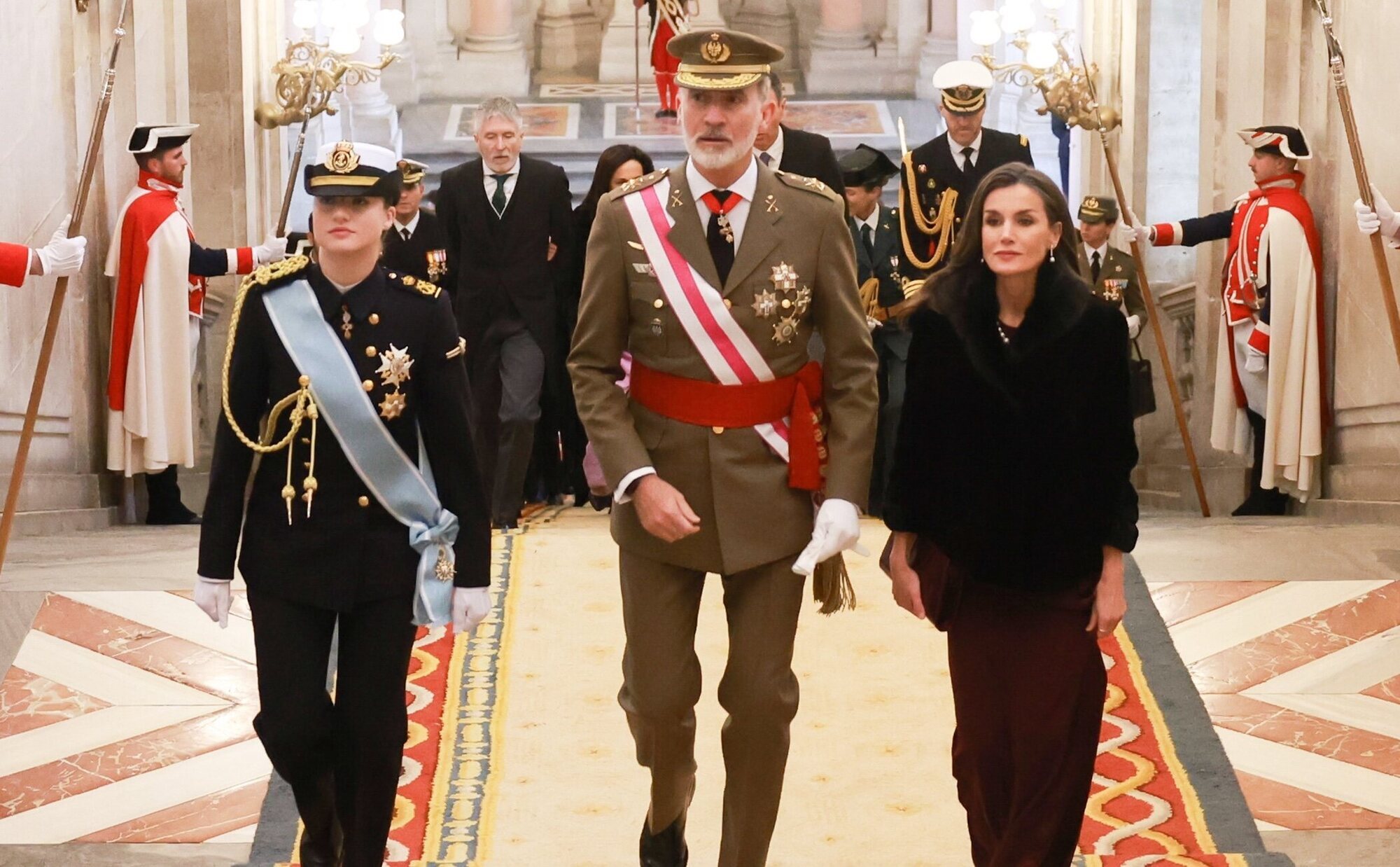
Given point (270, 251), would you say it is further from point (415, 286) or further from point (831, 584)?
point (831, 584)

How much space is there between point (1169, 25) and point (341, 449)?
32.7 ft

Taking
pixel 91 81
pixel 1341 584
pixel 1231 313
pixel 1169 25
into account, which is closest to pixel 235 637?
pixel 1341 584

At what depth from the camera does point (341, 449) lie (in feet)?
13.9

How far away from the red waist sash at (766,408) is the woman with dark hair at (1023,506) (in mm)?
308

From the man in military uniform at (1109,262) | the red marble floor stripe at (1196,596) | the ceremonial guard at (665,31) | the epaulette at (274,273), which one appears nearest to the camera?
the epaulette at (274,273)

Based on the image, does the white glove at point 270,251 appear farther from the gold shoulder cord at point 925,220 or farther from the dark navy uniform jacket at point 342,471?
the dark navy uniform jacket at point 342,471

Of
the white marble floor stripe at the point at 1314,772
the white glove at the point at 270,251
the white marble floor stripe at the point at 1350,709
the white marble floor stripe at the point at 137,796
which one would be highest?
the white glove at the point at 270,251

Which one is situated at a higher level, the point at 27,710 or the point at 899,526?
the point at 899,526

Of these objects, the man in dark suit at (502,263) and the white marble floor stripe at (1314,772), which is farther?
the man in dark suit at (502,263)

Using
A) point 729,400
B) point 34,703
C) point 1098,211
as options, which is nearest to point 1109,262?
point 1098,211

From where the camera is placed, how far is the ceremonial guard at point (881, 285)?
8992 mm

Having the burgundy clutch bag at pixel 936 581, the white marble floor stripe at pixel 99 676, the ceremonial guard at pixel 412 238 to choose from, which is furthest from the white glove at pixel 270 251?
the burgundy clutch bag at pixel 936 581

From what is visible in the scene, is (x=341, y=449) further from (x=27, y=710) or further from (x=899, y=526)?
(x=27, y=710)

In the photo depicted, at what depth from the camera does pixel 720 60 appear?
14.6 ft
